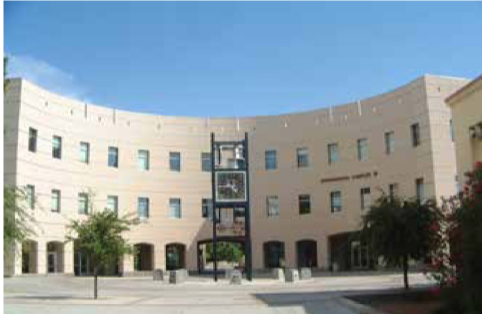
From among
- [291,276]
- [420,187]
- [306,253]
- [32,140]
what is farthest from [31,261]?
[420,187]

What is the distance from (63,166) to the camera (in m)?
47.3

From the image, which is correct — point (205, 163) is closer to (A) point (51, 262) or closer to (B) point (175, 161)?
(B) point (175, 161)

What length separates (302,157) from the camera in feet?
176

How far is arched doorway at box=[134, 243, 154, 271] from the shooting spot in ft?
175

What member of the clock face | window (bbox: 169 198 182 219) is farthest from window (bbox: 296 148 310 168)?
the clock face

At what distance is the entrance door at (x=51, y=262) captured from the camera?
149 feet

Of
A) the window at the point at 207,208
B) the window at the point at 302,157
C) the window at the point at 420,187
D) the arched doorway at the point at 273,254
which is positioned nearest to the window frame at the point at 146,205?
the window at the point at 207,208

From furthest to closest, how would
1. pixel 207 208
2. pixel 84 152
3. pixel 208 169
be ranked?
pixel 208 169, pixel 207 208, pixel 84 152

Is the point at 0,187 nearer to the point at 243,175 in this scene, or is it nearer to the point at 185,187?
the point at 243,175

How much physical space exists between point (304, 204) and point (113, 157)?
1628 cm

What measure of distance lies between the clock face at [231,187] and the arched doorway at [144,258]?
15.2 meters

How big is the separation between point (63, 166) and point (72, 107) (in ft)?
15.8

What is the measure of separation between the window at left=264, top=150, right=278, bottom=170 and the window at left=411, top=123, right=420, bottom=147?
41.7 ft

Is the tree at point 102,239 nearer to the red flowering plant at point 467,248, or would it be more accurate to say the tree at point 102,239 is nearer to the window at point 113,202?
the red flowering plant at point 467,248
